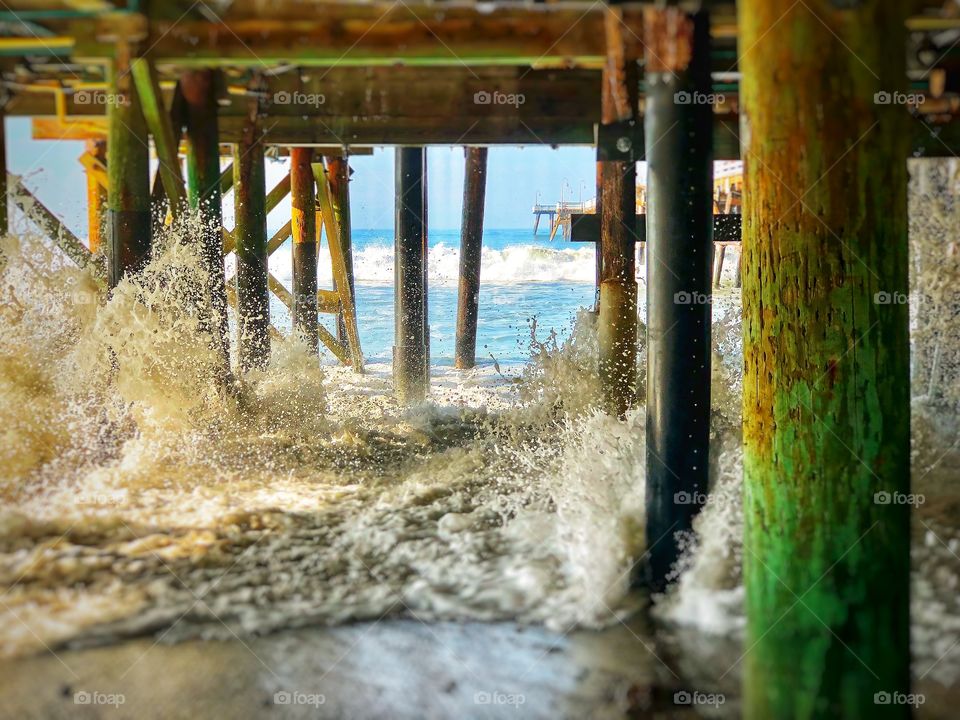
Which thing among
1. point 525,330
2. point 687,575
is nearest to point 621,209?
point 687,575

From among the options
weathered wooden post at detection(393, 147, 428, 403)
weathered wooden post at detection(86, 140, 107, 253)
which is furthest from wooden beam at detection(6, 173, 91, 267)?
weathered wooden post at detection(393, 147, 428, 403)

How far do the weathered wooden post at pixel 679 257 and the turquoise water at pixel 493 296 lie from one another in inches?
494

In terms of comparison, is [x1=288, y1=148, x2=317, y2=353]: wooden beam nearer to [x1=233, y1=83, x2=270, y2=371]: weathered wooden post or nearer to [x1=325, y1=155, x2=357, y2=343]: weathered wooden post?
[x1=325, y1=155, x2=357, y2=343]: weathered wooden post

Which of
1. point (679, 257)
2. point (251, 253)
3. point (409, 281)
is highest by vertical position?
point (251, 253)

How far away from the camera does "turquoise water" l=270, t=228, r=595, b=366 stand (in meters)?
23.7

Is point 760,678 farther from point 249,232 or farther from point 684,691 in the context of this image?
point 249,232

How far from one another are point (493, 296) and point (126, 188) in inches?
1148

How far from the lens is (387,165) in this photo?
206ft

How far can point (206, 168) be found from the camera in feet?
20.1

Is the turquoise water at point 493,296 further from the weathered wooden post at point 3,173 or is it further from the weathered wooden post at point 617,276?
the weathered wooden post at point 617,276

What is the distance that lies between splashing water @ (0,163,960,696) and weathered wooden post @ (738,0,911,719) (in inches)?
48.3

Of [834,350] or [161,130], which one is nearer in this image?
[834,350]

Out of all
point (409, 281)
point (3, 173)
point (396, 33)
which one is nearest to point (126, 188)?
point (3, 173)

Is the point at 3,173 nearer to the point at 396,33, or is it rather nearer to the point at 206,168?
the point at 206,168
